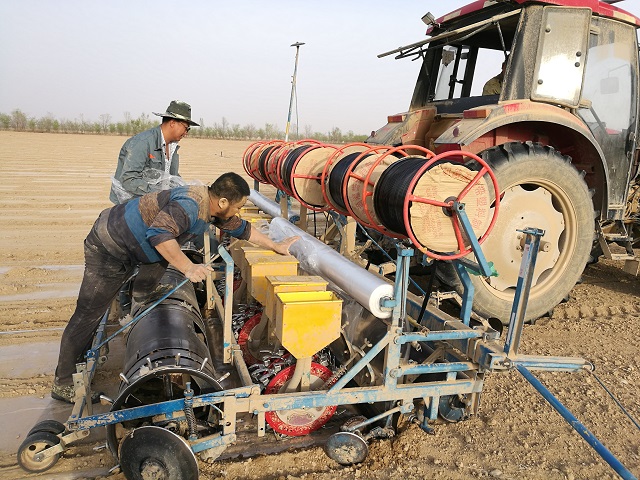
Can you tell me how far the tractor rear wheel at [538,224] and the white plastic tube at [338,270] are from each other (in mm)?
1097

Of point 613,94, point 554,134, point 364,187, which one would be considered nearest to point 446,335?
point 364,187

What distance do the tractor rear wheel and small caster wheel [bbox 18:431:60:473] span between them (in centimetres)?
273

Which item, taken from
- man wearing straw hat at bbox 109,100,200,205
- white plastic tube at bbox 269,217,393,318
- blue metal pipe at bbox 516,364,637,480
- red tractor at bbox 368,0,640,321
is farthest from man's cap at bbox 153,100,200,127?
blue metal pipe at bbox 516,364,637,480

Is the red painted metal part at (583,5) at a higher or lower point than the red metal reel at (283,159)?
higher

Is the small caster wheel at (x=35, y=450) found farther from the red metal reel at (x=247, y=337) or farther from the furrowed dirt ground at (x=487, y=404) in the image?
the red metal reel at (x=247, y=337)

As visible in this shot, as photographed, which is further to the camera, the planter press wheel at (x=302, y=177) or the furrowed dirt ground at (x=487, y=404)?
the planter press wheel at (x=302, y=177)

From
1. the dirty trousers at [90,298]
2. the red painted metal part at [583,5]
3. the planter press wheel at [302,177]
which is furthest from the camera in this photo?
the red painted metal part at [583,5]

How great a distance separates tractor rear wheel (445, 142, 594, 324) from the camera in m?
3.63

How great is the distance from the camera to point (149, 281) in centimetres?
329

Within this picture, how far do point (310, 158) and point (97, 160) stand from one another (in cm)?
1557

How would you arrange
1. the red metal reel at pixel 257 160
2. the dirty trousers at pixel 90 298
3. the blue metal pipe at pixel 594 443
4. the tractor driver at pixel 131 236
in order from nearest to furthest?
the blue metal pipe at pixel 594 443 < the tractor driver at pixel 131 236 < the dirty trousers at pixel 90 298 < the red metal reel at pixel 257 160

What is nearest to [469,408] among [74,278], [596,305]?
[596,305]

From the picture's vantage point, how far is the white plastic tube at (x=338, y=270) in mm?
2498

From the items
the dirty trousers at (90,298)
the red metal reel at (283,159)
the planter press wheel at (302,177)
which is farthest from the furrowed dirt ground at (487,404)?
the red metal reel at (283,159)
